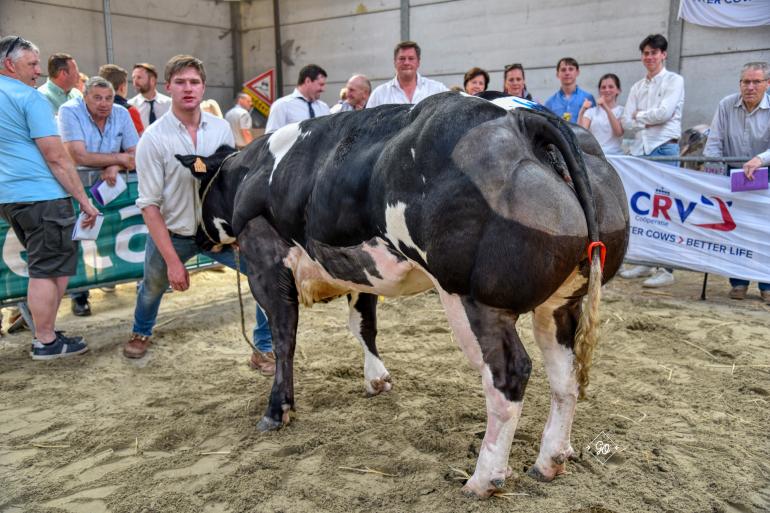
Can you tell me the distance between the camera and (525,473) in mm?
2980

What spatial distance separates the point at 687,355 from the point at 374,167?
9.84ft

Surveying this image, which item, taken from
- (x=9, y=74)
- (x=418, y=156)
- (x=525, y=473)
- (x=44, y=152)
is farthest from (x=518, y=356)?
(x=9, y=74)

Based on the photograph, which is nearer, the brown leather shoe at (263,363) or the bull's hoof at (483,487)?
the bull's hoof at (483,487)

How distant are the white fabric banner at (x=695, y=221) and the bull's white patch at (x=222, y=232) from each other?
12.2ft

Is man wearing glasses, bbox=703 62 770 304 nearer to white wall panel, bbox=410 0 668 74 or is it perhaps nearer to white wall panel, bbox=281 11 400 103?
white wall panel, bbox=410 0 668 74

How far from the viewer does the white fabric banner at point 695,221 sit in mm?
5719

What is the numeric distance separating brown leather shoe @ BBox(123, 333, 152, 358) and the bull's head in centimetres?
116

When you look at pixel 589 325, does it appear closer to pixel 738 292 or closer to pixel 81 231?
pixel 81 231

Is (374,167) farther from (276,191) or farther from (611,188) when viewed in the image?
(611,188)

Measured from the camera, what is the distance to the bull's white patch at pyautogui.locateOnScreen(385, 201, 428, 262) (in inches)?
106

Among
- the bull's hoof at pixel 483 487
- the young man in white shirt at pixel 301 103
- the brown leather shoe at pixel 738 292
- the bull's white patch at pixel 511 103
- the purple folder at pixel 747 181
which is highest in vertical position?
the young man in white shirt at pixel 301 103

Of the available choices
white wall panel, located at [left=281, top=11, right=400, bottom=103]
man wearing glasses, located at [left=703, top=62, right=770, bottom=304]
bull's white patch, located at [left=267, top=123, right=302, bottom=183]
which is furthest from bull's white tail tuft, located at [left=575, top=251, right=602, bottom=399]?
white wall panel, located at [left=281, top=11, right=400, bottom=103]

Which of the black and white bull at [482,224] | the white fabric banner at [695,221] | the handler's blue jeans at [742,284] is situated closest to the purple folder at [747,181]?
the white fabric banner at [695,221]

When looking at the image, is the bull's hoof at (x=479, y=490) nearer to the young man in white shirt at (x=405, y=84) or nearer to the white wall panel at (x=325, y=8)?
the young man in white shirt at (x=405, y=84)
